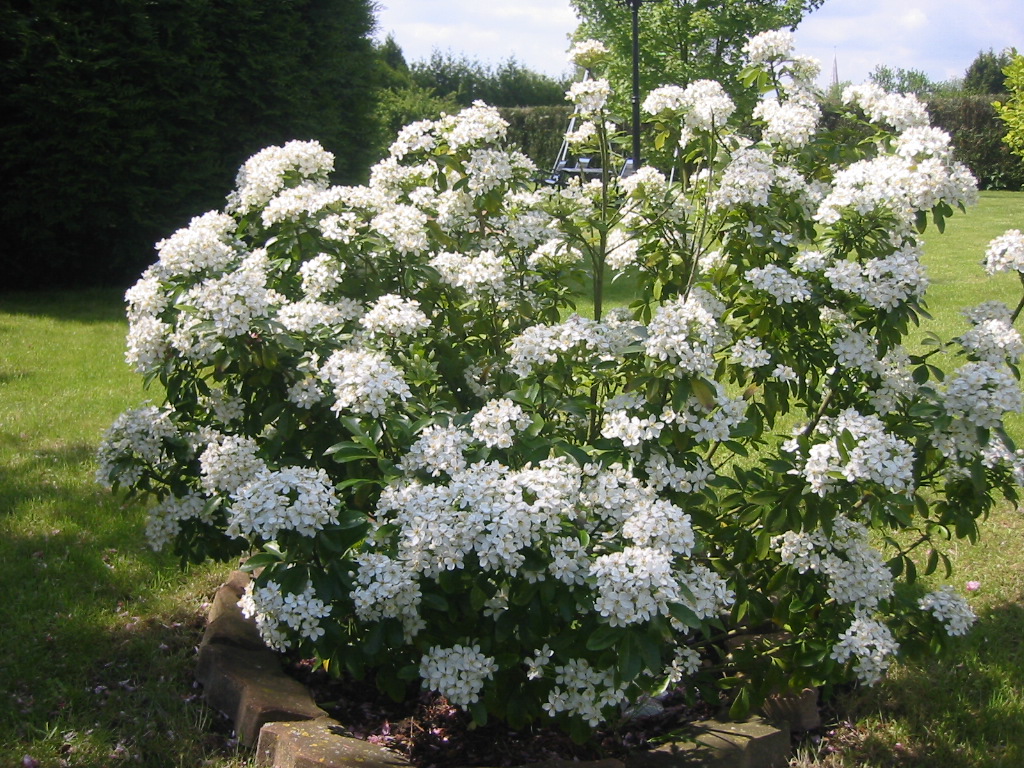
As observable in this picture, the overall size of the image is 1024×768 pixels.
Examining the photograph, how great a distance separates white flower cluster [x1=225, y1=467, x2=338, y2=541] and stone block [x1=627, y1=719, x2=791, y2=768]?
3.44 ft

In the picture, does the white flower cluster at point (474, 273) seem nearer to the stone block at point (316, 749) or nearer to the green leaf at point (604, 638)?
the green leaf at point (604, 638)

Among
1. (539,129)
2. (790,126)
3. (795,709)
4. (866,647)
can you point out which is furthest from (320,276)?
(539,129)

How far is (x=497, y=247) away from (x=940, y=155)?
1.39 meters

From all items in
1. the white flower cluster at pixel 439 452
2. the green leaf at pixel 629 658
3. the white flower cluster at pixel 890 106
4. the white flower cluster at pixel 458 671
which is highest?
the white flower cluster at pixel 890 106

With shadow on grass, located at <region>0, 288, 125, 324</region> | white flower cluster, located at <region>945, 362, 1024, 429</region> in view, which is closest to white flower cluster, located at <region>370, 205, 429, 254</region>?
white flower cluster, located at <region>945, 362, 1024, 429</region>

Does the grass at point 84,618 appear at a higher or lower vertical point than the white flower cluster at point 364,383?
lower

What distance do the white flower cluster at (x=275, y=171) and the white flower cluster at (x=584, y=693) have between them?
1.77 meters

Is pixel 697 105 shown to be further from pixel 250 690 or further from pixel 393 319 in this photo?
pixel 250 690

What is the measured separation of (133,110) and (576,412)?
7447mm

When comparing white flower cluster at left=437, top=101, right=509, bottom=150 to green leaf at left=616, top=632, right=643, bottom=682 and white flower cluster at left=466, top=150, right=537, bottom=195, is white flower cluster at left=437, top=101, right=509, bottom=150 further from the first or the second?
green leaf at left=616, top=632, right=643, bottom=682

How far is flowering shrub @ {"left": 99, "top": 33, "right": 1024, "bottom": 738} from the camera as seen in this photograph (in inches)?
84.4

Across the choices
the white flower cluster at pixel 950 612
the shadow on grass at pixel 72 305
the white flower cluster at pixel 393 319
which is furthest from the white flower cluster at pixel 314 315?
the shadow on grass at pixel 72 305

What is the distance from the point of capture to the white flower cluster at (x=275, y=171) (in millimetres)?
2939

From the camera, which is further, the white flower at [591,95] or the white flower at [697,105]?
the white flower at [591,95]
